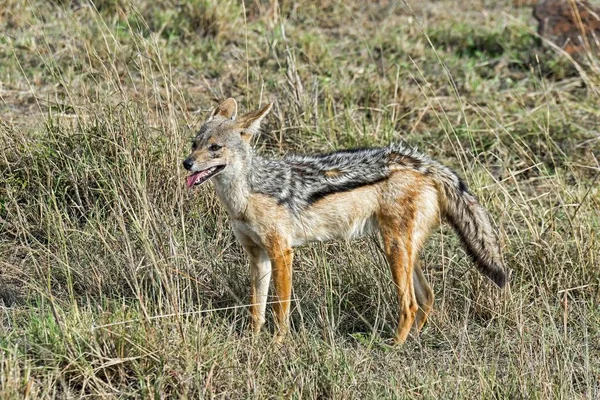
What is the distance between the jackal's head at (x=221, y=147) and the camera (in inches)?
259

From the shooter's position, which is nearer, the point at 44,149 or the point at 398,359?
the point at 398,359

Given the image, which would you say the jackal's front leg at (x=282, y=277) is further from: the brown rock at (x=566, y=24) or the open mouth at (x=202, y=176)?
the brown rock at (x=566, y=24)

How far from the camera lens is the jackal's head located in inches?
259

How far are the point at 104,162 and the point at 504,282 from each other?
299 cm

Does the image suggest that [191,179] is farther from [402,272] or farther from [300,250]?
[402,272]

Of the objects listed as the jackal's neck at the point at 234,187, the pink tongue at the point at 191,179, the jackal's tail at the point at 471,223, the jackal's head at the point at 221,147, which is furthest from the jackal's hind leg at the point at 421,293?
the pink tongue at the point at 191,179

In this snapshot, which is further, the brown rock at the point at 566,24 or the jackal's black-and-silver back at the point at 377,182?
the brown rock at the point at 566,24

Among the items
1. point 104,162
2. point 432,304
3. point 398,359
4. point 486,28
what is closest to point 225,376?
point 398,359

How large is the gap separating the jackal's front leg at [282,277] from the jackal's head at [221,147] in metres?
0.58

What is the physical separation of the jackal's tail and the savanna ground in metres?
0.23

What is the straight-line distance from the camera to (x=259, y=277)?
7.01 metres

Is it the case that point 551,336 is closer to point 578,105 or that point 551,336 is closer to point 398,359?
point 398,359

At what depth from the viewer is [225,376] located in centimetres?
590

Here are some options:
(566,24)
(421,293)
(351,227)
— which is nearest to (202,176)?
(351,227)
